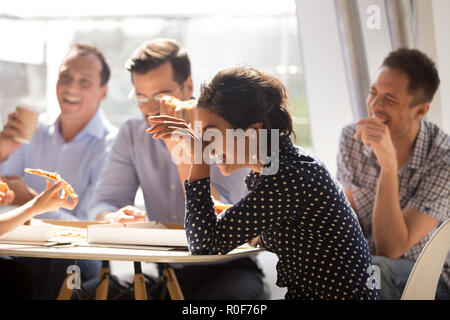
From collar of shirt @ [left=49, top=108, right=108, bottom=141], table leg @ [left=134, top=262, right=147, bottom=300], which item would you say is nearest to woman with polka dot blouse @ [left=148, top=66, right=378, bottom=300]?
table leg @ [left=134, top=262, right=147, bottom=300]

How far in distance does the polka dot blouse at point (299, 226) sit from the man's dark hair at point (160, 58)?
1.08 metres

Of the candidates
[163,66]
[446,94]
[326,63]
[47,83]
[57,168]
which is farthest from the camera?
[47,83]

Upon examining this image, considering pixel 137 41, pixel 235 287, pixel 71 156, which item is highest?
pixel 137 41

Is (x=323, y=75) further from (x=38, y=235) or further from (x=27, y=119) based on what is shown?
(x=38, y=235)

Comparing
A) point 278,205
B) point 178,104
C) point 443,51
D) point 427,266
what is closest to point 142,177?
point 178,104

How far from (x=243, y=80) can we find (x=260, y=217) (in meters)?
0.39

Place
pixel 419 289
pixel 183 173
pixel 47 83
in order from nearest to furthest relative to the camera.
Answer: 1. pixel 419 289
2. pixel 183 173
3. pixel 47 83

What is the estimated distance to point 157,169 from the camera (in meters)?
2.65

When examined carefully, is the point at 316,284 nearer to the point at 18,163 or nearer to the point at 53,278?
A: the point at 53,278

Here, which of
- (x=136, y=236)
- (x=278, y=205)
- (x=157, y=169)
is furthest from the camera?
(x=157, y=169)

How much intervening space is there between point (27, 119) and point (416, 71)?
193 cm

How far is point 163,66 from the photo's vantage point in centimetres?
256

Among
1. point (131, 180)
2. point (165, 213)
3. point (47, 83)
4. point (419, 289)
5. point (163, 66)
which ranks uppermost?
point (47, 83)

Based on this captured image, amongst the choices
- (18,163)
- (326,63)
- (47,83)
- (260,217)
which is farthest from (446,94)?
(47,83)
